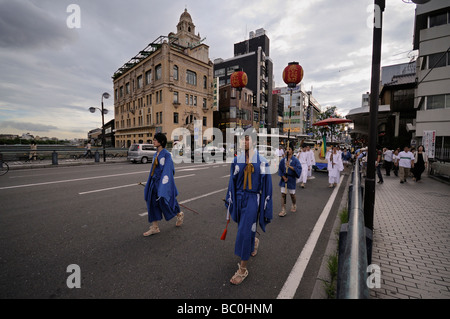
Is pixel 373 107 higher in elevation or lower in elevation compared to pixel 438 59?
lower

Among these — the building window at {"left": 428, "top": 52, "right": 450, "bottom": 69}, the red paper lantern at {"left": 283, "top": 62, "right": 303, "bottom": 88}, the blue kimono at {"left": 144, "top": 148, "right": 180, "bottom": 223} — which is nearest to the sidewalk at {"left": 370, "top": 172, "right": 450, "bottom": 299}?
the blue kimono at {"left": 144, "top": 148, "right": 180, "bottom": 223}

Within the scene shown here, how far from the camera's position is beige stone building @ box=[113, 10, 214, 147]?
29.2 meters

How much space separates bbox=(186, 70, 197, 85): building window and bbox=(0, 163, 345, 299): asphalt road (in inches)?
1200

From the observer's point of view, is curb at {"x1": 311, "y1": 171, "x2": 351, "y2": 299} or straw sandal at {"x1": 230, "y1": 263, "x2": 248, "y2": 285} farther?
straw sandal at {"x1": 230, "y1": 263, "x2": 248, "y2": 285}

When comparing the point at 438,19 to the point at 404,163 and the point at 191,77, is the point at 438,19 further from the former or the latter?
the point at 191,77

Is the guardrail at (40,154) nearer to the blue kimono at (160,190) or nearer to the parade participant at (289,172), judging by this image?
the blue kimono at (160,190)

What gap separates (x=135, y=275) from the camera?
259cm

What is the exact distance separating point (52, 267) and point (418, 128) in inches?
967

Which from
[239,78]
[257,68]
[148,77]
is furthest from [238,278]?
[257,68]

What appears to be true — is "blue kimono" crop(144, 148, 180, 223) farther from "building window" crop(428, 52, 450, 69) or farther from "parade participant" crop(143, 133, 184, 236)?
"building window" crop(428, 52, 450, 69)

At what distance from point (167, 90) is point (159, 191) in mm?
28497

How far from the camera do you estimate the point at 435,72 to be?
16.1 meters

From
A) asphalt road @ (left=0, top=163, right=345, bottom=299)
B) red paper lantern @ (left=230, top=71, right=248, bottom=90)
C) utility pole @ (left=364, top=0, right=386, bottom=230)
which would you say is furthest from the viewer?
red paper lantern @ (left=230, top=71, right=248, bottom=90)
